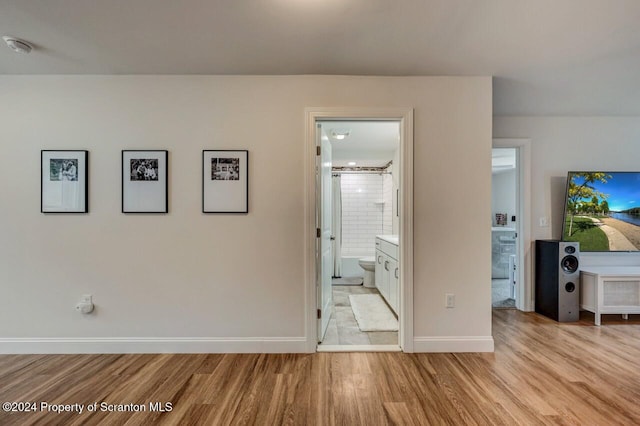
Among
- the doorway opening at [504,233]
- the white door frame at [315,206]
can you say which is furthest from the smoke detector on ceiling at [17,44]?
the doorway opening at [504,233]

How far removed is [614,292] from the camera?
3.15m

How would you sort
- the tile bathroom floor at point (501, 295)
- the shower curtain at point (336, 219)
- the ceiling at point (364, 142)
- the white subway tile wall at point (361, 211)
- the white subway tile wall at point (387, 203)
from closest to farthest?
the ceiling at point (364, 142)
the tile bathroom floor at point (501, 295)
the shower curtain at point (336, 219)
the white subway tile wall at point (387, 203)
the white subway tile wall at point (361, 211)

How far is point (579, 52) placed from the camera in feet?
7.07

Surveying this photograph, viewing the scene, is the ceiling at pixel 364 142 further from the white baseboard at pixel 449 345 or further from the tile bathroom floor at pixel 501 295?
the tile bathroom floor at pixel 501 295

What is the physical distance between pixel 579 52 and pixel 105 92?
12.2 ft

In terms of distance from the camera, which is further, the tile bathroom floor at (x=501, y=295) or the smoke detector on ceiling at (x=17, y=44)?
the tile bathroom floor at (x=501, y=295)

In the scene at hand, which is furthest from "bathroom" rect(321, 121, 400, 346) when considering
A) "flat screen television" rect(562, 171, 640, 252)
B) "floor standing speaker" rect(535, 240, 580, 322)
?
"flat screen television" rect(562, 171, 640, 252)

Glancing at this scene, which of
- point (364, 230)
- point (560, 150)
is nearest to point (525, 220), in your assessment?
point (560, 150)

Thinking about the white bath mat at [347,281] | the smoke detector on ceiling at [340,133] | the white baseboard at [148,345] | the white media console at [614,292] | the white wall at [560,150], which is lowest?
the white bath mat at [347,281]

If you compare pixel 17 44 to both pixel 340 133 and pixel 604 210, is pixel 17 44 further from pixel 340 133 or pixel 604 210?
pixel 604 210

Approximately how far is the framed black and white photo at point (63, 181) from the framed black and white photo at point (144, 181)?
346 mm

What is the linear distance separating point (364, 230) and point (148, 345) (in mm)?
4322

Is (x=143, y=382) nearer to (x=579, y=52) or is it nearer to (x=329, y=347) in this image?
(x=329, y=347)

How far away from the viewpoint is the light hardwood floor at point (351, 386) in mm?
1731
